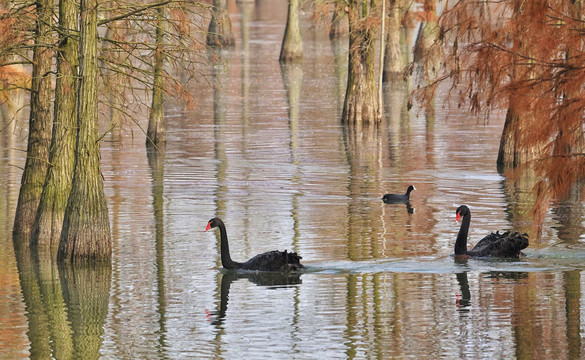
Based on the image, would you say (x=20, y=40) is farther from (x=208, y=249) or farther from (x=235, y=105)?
(x=235, y=105)

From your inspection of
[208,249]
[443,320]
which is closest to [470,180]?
[208,249]

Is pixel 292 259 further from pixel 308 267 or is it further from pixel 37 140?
pixel 37 140

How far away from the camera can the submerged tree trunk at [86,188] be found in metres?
21.0

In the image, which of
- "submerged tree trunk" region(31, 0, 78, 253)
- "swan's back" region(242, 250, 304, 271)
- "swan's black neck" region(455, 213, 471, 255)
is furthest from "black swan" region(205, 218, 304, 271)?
"submerged tree trunk" region(31, 0, 78, 253)

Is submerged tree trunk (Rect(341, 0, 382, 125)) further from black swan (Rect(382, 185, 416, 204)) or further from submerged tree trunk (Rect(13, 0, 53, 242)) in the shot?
submerged tree trunk (Rect(13, 0, 53, 242))

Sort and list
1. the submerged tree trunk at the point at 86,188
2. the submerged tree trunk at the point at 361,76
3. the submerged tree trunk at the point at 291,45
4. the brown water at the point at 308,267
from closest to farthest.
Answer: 1. the brown water at the point at 308,267
2. the submerged tree trunk at the point at 86,188
3. the submerged tree trunk at the point at 361,76
4. the submerged tree trunk at the point at 291,45

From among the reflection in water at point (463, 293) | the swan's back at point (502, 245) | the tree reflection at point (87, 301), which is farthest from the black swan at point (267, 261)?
the swan's back at point (502, 245)

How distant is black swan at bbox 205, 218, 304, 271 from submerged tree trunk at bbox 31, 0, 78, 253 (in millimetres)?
3918

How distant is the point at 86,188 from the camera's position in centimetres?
2108

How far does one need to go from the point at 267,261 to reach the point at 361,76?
955 inches

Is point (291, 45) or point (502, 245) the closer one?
point (502, 245)

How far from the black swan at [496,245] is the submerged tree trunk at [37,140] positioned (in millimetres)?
8338

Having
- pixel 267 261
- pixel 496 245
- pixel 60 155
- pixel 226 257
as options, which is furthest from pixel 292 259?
pixel 60 155

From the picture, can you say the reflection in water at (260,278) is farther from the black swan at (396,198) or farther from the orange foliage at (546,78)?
the black swan at (396,198)
